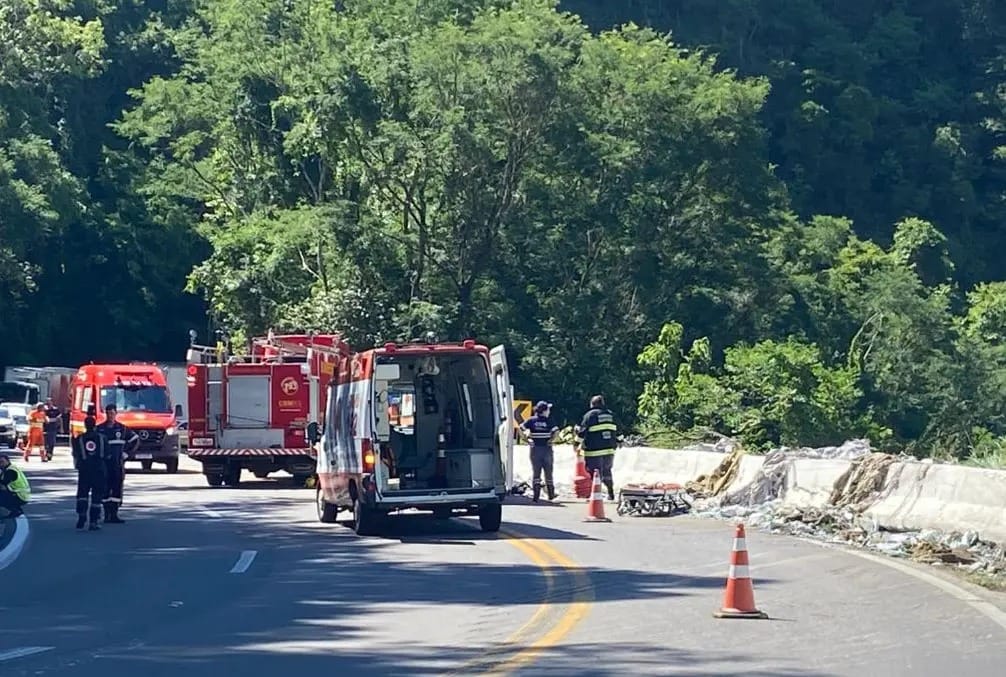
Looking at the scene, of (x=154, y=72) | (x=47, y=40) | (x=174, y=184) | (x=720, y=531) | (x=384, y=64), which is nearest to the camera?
(x=720, y=531)

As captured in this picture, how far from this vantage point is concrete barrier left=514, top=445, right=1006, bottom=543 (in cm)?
1897

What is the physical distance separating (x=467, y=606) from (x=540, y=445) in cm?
1432

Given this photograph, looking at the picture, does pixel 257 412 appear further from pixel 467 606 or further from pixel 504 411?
pixel 467 606

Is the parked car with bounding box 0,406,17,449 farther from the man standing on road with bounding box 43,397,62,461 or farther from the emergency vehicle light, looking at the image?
the emergency vehicle light

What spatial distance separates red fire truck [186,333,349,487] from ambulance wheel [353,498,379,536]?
12.1 metres

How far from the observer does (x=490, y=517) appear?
21.9 metres

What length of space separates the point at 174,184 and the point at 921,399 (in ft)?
100

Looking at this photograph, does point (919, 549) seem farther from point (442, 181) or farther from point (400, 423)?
point (442, 181)

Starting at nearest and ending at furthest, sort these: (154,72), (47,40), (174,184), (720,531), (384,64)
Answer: (720,531)
(384,64)
(47,40)
(174,184)
(154,72)

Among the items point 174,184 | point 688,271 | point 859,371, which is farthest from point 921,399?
point 174,184

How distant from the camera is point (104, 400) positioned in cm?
4178

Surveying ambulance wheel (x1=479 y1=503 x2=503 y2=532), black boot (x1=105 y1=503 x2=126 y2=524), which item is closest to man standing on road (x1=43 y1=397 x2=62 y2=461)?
black boot (x1=105 y1=503 x2=126 y2=524)

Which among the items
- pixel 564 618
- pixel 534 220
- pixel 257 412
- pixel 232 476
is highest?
pixel 534 220

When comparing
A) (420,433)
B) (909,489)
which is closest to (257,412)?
(420,433)
